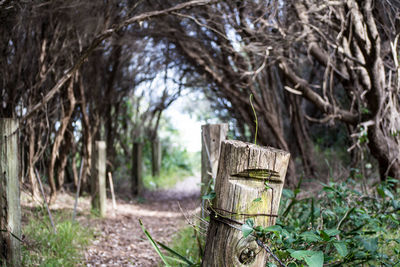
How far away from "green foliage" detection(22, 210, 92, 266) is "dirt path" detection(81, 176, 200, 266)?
0.14 meters

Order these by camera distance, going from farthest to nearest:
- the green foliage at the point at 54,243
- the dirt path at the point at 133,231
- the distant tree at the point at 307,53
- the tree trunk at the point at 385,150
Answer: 1. the tree trunk at the point at 385,150
2. the distant tree at the point at 307,53
3. the dirt path at the point at 133,231
4. the green foliage at the point at 54,243

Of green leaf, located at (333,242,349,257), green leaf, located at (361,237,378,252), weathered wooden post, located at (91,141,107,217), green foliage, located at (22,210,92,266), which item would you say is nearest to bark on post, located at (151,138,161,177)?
weathered wooden post, located at (91,141,107,217)

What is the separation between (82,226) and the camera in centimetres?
446

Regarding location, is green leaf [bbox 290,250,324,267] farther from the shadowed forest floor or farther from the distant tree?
the distant tree

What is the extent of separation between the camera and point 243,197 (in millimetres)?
1688

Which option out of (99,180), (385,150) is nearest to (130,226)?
(99,180)

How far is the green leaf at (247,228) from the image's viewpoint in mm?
1564

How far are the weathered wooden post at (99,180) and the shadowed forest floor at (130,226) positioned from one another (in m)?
0.18

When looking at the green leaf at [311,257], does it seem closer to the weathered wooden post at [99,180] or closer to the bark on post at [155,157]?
the weathered wooden post at [99,180]

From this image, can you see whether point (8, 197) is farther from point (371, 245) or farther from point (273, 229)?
point (371, 245)

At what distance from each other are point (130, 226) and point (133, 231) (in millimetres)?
228

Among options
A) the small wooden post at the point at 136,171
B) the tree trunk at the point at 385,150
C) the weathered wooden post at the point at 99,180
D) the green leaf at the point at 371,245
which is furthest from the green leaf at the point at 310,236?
the small wooden post at the point at 136,171

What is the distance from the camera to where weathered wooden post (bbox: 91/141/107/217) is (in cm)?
522

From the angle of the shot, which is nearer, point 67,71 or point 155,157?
point 67,71
